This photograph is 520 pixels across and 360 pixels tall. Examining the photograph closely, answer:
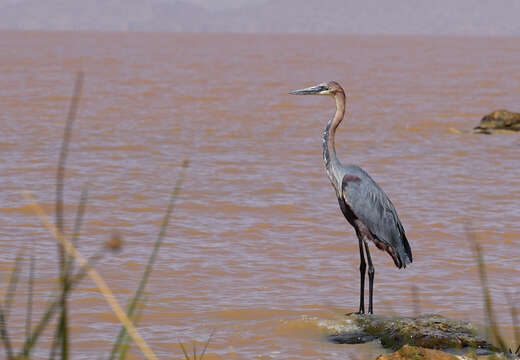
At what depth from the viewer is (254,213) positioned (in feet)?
43.4

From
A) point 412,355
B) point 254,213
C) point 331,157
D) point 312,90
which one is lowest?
point 412,355

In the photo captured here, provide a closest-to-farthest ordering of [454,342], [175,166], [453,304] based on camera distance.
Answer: [454,342], [453,304], [175,166]

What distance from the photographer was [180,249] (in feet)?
35.9

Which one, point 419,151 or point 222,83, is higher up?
point 222,83

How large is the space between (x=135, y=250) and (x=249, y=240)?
4.37 ft

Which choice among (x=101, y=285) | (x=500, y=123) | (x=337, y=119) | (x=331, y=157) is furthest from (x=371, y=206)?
(x=500, y=123)

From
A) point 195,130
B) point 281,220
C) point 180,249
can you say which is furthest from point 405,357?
point 195,130

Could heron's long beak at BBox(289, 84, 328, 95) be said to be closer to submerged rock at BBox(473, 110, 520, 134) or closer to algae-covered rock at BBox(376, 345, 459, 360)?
algae-covered rock at BBox(376, 345, 459, 360)

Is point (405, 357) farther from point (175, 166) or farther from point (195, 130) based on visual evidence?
point (195, 130)

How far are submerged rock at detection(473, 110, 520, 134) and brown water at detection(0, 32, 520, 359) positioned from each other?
55 cm

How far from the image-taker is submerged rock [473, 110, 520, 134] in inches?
906

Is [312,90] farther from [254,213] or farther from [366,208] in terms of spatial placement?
[254,213]

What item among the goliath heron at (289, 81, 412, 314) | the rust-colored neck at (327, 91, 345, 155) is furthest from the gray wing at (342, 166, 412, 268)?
the rust-colored neck at (327, 91, 345, 155)

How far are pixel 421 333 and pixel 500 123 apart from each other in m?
17.0
